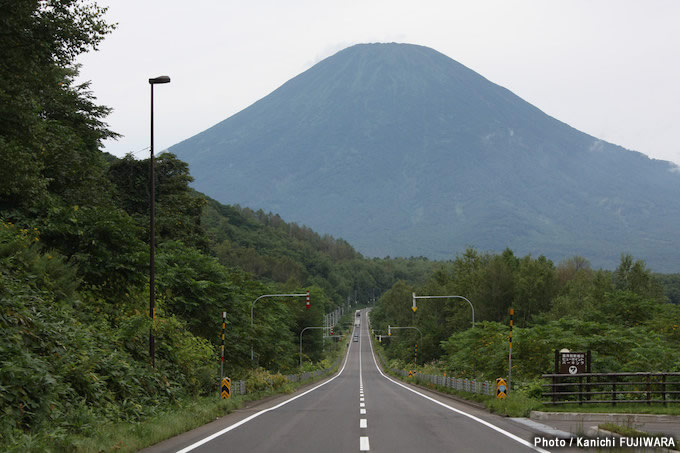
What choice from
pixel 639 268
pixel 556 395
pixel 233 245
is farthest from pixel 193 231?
pixel 233 245

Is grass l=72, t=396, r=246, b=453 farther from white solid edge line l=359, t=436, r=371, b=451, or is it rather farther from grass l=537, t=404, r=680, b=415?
grass l=537, t=404, r=680, b=415

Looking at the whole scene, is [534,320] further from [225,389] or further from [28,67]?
[28,67]

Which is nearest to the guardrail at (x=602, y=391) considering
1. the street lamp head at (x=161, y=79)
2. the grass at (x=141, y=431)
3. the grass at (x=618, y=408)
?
the grass at (x=618, y=408)

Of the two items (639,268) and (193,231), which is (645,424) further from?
(639,268)

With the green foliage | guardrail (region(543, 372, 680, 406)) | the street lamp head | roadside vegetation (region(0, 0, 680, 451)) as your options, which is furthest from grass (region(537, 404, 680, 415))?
the street lamp head

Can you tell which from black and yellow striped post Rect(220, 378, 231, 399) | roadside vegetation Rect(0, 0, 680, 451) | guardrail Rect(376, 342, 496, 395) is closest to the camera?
roadside vegetation Rect(0, 0, 680, 451)

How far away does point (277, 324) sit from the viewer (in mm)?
75125

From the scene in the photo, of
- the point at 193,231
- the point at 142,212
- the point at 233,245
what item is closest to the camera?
the point at 142,212

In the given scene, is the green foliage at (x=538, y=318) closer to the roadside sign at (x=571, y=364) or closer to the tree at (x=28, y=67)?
the roadside sign at (x=571, y=364)

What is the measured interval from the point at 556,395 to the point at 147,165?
40.1 m

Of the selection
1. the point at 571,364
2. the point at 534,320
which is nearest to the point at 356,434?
the point at 571,364

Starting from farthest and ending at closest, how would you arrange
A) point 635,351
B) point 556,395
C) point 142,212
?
point 142,212 < point 635,351 < point 556,395

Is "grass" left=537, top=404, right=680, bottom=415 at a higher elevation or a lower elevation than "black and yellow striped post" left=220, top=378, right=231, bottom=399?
higher

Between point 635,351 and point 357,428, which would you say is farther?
point 635,351
